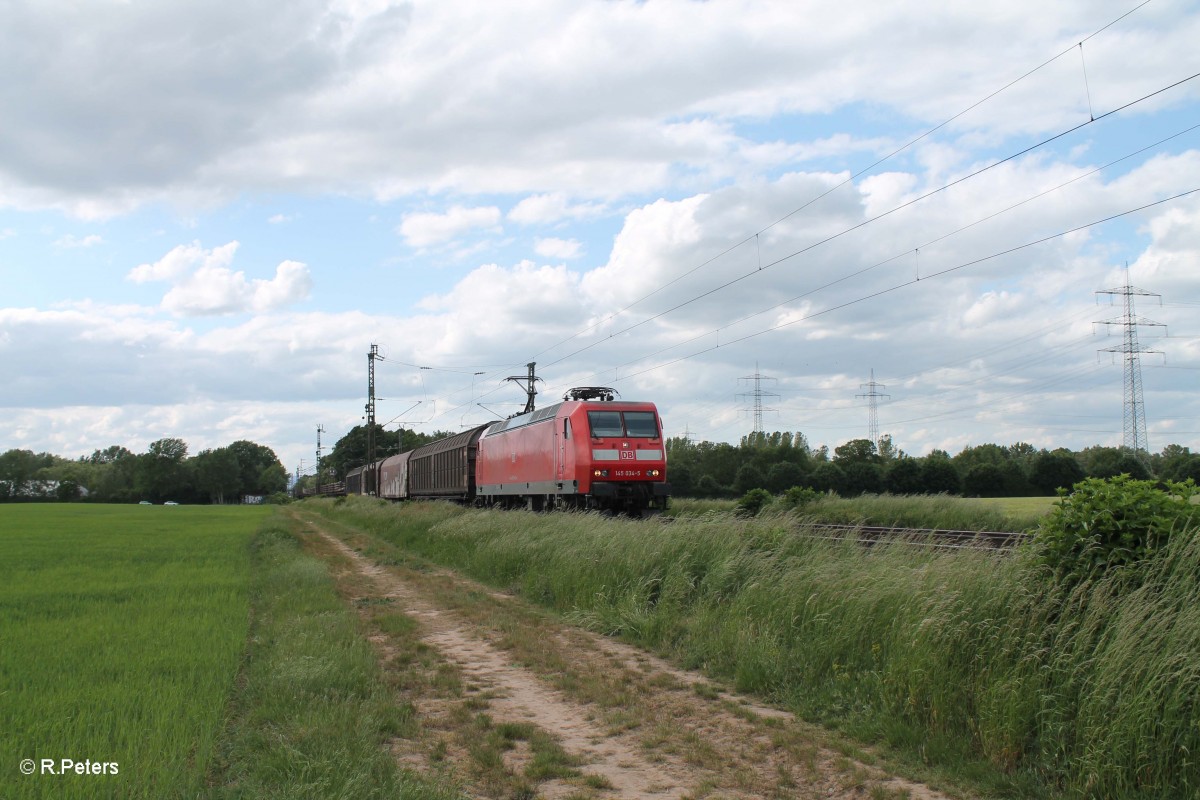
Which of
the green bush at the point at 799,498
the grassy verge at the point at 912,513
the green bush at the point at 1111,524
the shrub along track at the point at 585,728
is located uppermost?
the green bush at the point at 1111,524

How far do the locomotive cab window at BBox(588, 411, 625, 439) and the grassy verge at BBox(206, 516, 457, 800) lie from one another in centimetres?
1297

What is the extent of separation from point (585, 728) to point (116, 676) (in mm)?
4075

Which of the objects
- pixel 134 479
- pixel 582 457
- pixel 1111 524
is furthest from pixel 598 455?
pixel 134 479

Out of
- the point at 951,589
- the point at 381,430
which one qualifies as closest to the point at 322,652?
the point at 951,589

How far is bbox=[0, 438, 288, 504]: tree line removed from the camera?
12212cm

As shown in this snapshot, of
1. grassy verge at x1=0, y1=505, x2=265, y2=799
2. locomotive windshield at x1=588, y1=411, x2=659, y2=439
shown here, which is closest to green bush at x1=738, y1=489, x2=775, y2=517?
locomotive windshield at x1=588, y1=411, x2=659, y2=439

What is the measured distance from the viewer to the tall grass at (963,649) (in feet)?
16.7

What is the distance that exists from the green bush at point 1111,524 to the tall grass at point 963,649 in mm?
156

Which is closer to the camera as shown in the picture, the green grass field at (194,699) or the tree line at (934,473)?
the green grass field at (194,699)

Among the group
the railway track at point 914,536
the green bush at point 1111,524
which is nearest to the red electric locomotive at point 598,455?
the railway track at point 914,536

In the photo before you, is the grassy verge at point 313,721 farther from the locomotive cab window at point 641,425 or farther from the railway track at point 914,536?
the locomotive cab window at point 641,425

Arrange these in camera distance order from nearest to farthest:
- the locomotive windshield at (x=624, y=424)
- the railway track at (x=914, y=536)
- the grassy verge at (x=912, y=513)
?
the railway track at (x=914, y=536) → the locomotive windshield at (x=624, y=424) → the grassy verge at (x=912, y=513)

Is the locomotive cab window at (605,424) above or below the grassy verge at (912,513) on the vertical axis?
above

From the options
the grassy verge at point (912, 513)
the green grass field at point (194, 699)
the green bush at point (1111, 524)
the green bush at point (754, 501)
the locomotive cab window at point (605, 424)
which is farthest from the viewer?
the green bush at point (754, 501)
